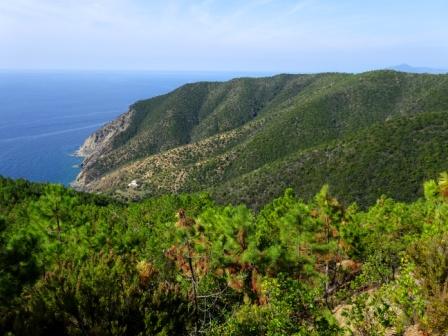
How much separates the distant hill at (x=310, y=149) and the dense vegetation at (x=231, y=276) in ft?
166

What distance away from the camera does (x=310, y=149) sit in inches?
3809

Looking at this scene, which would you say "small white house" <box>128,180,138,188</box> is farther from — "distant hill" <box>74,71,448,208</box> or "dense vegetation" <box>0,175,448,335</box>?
"dense vegetation" <box>0,175,448,335</box>

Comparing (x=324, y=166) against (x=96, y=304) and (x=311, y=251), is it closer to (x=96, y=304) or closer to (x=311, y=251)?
(x=311, y=251)

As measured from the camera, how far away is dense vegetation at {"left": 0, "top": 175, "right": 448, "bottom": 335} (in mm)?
11281

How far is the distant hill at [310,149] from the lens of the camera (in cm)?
7969

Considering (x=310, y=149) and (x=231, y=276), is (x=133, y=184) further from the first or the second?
(x=231, y=276)

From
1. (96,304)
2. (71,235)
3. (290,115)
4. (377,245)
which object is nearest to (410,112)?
(290,115)

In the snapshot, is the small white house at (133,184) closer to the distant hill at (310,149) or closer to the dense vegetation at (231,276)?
the distant hill at (310,149)

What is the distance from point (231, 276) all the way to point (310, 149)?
266 ft

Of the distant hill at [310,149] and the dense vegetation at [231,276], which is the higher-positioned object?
the dense vegetation at [231,276]

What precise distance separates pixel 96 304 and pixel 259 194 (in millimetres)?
75970

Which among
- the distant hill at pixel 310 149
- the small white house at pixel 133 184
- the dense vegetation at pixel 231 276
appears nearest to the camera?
the dense vegetation at pixel 231 276

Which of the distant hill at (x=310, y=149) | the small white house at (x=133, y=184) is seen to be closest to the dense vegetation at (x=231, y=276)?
the distant hill at (x=310, y=149)

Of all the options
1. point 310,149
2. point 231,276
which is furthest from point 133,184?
point 231,276
